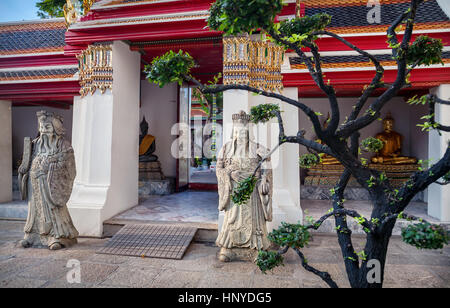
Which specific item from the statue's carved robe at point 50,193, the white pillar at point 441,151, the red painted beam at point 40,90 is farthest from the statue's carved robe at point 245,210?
the red painted beam at point 40,90

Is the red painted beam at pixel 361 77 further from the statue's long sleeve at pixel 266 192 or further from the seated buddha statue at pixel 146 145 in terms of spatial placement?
the seated buddha statue at pixel 146 145

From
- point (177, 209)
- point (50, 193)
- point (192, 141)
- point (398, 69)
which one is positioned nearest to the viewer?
point (398, 69)

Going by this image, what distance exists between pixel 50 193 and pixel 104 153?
1.22 metres

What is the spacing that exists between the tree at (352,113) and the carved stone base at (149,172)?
6.07 metres

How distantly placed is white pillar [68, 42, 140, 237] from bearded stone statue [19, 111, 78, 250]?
0.59m

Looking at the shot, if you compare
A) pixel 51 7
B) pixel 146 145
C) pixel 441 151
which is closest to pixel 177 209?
pixel 146 145

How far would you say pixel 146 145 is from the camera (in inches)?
307

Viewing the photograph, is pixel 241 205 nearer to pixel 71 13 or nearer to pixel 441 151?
pixel 441 151

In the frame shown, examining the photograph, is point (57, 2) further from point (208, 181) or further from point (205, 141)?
point (208, 181)

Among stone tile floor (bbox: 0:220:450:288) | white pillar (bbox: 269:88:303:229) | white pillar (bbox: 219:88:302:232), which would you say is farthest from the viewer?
white pillar (bbox: 269:88:303:229)

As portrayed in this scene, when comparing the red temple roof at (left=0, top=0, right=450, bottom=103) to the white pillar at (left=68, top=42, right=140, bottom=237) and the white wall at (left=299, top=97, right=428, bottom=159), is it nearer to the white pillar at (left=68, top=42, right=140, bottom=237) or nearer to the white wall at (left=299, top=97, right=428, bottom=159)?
the white pillar at (left=68, top=42, right=140, bottom=237)

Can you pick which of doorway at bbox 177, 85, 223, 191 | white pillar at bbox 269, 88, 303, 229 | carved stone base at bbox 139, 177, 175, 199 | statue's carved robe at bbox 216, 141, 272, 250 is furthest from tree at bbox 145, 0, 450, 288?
carved stone base at bbox 139, 177, 175, 199

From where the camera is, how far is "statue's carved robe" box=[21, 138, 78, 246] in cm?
388

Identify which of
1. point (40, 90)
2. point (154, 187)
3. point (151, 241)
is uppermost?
point (40, 90)
